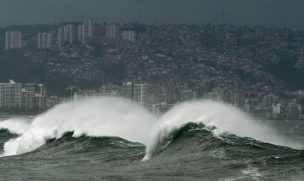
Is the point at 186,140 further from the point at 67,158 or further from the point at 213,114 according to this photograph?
the point at 67,158

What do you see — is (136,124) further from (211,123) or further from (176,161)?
(176,161)

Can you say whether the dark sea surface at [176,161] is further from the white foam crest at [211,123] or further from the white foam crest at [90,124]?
the white foam crest at [90,124]

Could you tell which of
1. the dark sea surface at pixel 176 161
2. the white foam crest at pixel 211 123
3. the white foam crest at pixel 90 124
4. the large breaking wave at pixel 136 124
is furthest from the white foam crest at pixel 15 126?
the white foam crest at pixel 211 123

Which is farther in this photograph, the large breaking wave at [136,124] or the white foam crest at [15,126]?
the white foam crest at [15,126]

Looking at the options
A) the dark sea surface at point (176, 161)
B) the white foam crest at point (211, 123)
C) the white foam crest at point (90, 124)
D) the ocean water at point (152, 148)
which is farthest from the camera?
the white foam crest at point (90, 124)

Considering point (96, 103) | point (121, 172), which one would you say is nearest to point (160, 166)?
point (121, 172)

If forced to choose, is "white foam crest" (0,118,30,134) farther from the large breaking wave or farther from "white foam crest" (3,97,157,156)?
"white foam crest" (3,97,157,156)

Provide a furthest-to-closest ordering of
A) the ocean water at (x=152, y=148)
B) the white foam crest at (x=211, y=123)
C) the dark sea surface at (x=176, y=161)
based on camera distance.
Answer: the white foam crest at (x=211, y=123)
the ocean water at (x=152, y=148)
the dark sea surface at (x=176, y=161)
